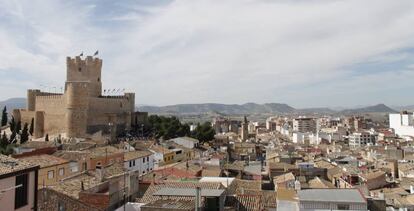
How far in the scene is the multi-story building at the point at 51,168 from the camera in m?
26.6

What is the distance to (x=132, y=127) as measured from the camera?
70.0 metres

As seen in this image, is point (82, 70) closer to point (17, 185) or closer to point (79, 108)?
point (79, 108)

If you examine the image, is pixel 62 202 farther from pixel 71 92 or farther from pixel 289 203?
pixel 71 92

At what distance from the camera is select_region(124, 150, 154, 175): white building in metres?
36.0

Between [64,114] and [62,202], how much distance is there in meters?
48.3

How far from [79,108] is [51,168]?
1370 inches

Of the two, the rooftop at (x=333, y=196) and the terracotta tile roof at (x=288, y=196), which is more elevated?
the rooftop at (x=333, y=196)

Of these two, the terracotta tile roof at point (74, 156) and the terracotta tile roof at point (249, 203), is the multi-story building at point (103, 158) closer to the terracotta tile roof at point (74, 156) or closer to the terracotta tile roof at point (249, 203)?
the terracotta tile roof at point (74, 156)

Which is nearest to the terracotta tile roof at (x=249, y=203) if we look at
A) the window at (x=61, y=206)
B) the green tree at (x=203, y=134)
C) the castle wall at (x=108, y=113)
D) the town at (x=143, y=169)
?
the town at (x=143, y=169)

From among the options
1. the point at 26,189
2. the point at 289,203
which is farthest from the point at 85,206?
the point at 289,203

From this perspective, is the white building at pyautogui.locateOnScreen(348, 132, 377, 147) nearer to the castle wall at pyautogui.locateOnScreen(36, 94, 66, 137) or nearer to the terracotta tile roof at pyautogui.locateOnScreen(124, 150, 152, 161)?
the castle wall at pyautogui.locateOnScreen(36, 94, 66, 137)

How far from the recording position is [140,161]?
37.7 meters

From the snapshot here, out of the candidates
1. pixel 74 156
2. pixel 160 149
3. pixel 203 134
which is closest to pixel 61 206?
pixel 74 156

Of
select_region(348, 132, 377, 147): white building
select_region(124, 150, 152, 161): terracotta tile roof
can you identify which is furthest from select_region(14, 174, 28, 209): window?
select_region(348, 132, 377, 147): white building
